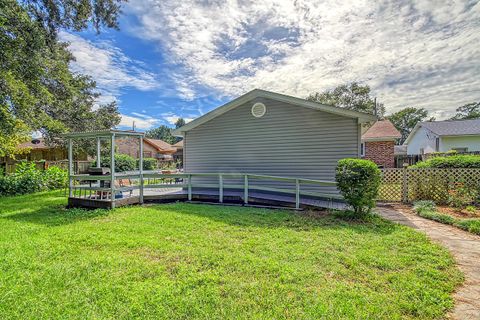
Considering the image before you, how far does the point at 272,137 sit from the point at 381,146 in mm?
13070

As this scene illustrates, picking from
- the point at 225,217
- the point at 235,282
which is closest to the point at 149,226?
the point at 225,217

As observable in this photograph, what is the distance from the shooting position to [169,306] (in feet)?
8.12

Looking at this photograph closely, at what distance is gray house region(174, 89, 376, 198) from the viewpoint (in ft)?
25.5

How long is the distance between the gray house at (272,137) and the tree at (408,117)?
1675 inches

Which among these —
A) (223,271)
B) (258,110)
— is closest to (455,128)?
(258,110)

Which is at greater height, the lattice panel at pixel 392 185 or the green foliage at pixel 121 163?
the green foliage at pixel 121 163

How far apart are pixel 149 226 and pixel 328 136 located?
20.0 feet

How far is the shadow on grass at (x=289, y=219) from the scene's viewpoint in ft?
17.5

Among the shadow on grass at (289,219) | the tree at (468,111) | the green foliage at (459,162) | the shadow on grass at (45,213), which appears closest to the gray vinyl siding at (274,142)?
the shadow on grass at (289,219)

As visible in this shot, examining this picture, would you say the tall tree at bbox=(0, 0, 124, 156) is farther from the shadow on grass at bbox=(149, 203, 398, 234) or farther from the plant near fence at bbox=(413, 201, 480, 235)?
the plant near fence at bbox=(413, 201, 480, 235)

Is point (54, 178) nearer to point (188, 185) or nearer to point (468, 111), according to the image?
point (188, 185)

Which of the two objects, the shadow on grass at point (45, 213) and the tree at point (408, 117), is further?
the tree at point (408, 117)

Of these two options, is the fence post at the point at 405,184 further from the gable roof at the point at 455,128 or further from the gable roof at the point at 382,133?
the gable roof at the point at 455,128

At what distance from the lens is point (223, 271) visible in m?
3.21
